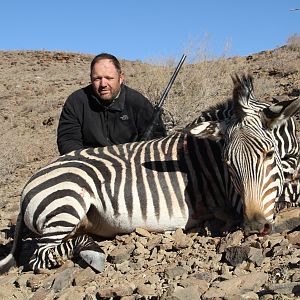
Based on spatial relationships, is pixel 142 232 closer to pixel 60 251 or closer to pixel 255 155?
pixel 60 251

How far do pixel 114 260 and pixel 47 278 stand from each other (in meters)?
0.51

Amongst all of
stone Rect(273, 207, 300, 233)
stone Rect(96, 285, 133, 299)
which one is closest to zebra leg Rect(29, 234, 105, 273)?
stone Rect(96, 285, 133, 299)

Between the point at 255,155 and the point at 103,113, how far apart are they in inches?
89.7

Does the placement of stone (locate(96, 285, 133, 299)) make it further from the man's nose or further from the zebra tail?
the man's nose

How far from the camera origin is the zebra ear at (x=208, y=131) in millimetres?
3898

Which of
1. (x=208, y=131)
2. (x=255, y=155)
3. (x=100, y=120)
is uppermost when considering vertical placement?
(x=100, y=120)

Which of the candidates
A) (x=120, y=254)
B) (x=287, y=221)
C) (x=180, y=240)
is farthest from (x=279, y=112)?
(x=120, y=254)

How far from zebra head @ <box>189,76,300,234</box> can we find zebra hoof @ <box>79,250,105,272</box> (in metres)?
1.06

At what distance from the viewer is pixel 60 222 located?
156 inches

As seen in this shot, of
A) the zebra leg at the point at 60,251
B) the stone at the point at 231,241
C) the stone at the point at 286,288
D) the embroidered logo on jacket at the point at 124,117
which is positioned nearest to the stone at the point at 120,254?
the zebra leg at the point at 60,251

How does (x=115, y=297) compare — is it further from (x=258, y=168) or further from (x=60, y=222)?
(x=258, y=168)

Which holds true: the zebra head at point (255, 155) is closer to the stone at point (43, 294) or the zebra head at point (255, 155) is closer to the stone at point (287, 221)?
the stone at point (287, 221)

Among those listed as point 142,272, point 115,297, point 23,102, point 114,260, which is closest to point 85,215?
point 114,260

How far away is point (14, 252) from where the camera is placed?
426 cm
